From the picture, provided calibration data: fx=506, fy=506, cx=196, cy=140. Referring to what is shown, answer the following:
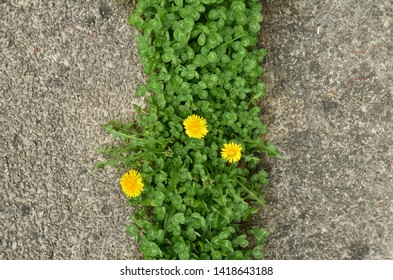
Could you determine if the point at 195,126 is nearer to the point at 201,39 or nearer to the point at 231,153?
the point at 231,153

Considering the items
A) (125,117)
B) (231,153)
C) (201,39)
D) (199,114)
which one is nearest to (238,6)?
(201,39)

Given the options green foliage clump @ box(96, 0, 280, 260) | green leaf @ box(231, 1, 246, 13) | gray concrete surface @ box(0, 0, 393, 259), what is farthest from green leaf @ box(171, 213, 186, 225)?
green leaf @ box(231, 1, 246, 13)

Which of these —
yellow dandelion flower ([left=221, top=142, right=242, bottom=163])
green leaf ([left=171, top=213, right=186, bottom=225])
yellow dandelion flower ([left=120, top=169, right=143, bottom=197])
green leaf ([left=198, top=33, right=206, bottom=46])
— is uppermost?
green leaf ([left=198, top=33, right=206, bottom=46])

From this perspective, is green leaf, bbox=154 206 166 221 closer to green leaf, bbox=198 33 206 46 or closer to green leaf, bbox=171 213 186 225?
green leaf, bbox=171 213 186 225

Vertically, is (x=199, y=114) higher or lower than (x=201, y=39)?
lower

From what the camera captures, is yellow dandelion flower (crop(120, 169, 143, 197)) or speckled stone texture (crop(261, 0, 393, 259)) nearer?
yellow dandelion flower (crop(120, 169, 143, 197))

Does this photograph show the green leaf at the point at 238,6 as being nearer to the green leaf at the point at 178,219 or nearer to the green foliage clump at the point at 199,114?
the green foliage clump at the point at 199,114

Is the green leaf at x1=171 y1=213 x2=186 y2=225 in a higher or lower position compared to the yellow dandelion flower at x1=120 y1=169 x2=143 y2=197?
lower

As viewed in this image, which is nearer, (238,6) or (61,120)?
(238,6)
